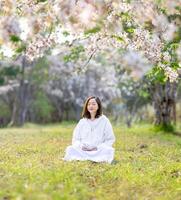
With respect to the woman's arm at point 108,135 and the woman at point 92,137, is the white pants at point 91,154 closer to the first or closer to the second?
the woman at point 92,137

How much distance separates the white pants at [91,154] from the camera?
15.2m

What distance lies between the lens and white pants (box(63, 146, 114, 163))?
49.8 feet

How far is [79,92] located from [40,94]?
456 cm

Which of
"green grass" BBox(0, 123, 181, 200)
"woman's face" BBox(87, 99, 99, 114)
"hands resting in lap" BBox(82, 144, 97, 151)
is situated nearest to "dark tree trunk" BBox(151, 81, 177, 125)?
"green grass" BBox(0, 123, 181, 200)

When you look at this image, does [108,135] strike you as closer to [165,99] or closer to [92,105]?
[92,105]

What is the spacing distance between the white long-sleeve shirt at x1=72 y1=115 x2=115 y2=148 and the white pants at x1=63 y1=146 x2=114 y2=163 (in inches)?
14.3

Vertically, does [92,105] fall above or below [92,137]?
above

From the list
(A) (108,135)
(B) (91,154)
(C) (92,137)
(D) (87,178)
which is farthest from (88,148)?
(D) (87,178)

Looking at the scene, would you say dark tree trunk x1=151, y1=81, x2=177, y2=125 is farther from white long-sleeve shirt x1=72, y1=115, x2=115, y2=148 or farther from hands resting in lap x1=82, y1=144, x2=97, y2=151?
hands resting in lap x1=82, y1=144, x2=97, y2=151

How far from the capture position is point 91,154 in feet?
50.2

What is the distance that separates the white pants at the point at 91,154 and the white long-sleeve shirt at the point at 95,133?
1.19 feet

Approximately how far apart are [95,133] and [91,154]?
0.80 m

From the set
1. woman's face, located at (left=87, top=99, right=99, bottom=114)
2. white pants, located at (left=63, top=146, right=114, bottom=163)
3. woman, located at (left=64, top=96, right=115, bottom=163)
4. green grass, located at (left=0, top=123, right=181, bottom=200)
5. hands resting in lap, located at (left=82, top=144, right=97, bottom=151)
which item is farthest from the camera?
woman's face, located at (left=87, top=99, right=99, bottom=114)

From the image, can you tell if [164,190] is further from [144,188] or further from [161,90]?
[161,90]
